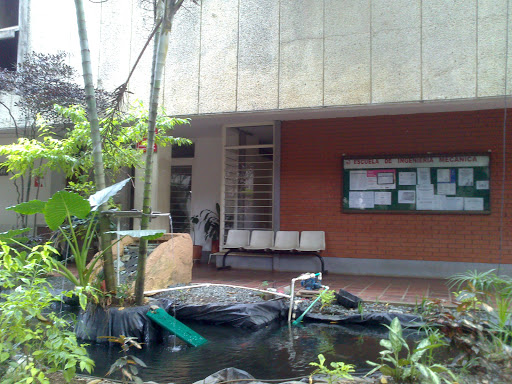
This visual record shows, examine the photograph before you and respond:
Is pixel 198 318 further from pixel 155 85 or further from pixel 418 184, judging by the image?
pixel 418 184

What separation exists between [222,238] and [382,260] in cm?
361

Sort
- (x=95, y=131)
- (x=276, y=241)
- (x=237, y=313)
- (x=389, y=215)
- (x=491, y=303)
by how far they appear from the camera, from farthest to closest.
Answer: (x=276, y=241)
(x=389, y=215)
(x=237, y=313)
(x=95, y=131)
(x=491, y=303)

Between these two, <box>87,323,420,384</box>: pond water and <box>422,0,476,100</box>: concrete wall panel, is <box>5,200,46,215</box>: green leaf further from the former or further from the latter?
<box>422,0,476,100</box>: concrete wall panel

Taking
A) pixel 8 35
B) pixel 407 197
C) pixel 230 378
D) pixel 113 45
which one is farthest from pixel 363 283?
pixel 8 35

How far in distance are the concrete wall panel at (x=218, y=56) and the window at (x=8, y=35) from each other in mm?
5411

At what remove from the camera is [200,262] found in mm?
11688

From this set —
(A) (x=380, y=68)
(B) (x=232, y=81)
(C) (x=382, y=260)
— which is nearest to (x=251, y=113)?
(B) (x=232, y=81)

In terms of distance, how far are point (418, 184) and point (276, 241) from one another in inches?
123

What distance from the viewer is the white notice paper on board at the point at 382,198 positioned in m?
9.18

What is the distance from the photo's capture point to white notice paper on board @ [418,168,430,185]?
8.92m

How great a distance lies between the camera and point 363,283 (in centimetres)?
811

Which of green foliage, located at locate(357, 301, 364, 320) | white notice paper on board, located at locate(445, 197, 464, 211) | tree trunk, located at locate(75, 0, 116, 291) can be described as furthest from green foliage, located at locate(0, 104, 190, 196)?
white notice paper on board, located at locate(445, 197, 464, 211)

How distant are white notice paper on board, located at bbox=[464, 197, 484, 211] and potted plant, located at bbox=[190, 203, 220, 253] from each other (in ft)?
19.0

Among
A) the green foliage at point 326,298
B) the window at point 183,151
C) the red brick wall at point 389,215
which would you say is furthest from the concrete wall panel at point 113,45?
the green foliage at point 326,298
